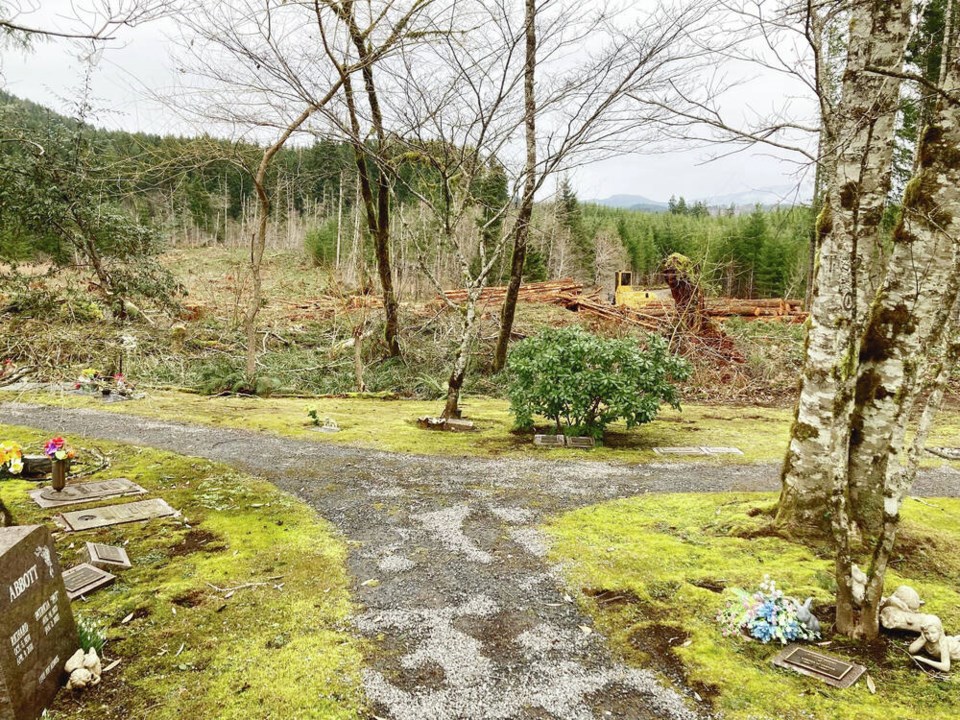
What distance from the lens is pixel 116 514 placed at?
15.0ft

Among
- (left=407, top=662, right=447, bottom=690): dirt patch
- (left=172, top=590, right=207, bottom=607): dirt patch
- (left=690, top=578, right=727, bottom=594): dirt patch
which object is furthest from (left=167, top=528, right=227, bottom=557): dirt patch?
(left=690, top=578, right=727, bottom=594): dirt patch

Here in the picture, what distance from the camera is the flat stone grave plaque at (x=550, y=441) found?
755 centimetres

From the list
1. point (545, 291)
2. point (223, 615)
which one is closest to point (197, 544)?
point (223, 615)

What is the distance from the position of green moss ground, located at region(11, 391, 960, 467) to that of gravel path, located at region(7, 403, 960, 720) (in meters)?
0.49

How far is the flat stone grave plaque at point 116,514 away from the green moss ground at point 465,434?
2.83 metres

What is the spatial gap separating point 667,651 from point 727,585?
866 mm

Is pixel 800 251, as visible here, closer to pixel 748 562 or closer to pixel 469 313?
pixel 469 313

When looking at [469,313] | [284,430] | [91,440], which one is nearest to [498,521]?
[469,313]

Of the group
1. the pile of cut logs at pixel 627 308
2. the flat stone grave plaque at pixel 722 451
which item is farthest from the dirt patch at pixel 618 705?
the pile of cut logs at pixel 627 308

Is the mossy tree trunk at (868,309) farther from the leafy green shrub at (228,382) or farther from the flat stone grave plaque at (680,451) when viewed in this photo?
the leafy green shrub at (228,382)

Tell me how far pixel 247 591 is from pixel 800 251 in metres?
37.2

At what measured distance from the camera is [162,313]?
1335cm

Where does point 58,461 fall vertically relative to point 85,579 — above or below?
above

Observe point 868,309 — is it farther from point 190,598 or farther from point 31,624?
point 31,624
